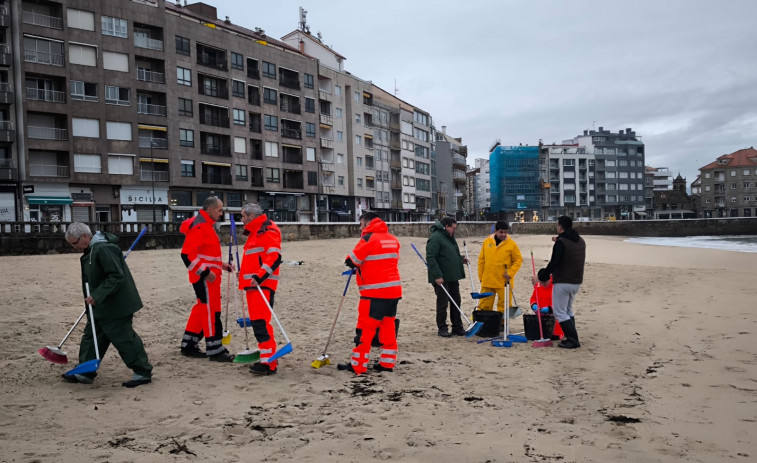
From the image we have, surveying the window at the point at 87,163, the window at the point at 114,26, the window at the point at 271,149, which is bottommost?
the window at the point at 87,163

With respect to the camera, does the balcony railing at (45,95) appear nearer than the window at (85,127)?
Yes

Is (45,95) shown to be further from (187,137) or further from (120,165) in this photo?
(187,137)

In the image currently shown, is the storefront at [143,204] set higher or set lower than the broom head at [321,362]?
higher

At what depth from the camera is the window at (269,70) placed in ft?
173

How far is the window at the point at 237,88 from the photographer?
49588 mm

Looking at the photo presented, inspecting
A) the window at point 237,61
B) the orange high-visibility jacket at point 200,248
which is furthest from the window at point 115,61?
the orange high-visibility jacket at point 200,248

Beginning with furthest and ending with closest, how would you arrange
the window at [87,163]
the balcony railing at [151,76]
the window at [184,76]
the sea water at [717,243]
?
the window at [184,76], the balcony railing at [151,76], the window at [87,163], the sea water at [717,243]

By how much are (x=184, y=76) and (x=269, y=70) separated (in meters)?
9.92

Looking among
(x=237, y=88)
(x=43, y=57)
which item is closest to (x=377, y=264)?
(x=43, y=57)

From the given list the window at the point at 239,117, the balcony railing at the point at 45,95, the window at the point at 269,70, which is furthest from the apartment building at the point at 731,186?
the balcony railing at the point at 45,95

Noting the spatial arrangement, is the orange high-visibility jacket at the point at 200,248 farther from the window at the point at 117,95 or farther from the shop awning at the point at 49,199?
the window at the point at 117,95

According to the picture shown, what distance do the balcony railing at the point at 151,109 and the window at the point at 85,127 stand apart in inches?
141

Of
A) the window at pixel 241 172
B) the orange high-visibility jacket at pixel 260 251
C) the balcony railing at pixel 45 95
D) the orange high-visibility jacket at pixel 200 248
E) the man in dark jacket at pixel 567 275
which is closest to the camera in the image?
the orange high-visibility jacket at pixel 260 251

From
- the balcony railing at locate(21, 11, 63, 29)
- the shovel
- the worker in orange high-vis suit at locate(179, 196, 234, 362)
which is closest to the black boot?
the worker in orange high-vis suit at locate(179, 196, 234, 362)
